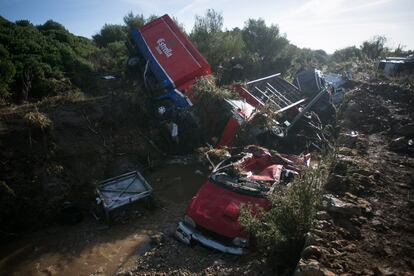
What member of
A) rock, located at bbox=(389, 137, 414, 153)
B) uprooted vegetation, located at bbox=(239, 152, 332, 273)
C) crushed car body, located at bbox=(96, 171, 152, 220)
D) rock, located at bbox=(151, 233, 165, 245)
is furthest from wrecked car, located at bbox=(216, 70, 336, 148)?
uprooted vegetation, located at bbox=(239, 152, 332, 273)

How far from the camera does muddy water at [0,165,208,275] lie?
208 inches

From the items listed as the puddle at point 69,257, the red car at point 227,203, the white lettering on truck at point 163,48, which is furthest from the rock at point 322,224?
the white lettering on truck at point 163,48

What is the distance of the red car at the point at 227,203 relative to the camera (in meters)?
4.96

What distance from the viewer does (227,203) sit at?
5340 millimetres

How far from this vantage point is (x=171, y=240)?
227 inches

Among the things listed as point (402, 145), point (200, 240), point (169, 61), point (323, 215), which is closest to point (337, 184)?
point (323, 215)

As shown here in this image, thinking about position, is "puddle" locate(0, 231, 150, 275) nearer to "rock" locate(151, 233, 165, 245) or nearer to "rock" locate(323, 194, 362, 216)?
"rock" locate(151, 233, 165, 245)

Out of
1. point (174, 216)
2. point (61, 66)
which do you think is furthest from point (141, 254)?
point (61, 66)

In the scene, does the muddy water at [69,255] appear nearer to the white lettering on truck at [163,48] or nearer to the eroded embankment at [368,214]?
the eroded embankment at [368,214]

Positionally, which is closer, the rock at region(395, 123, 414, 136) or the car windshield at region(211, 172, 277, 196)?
the car windshield at region(211, 172, 277, 196)

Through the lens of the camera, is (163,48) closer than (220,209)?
No

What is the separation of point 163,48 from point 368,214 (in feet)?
27.5

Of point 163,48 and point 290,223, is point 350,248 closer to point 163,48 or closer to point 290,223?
point 290,223

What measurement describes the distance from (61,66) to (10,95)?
3.36m
